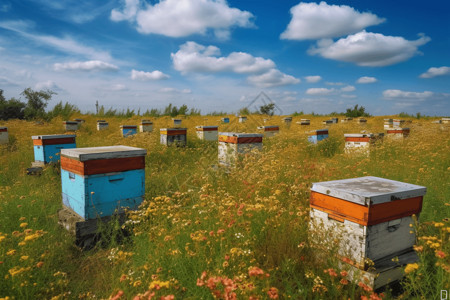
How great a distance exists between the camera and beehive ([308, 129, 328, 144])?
12202 mm

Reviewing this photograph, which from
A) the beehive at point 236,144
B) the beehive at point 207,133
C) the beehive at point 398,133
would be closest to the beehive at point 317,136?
the beehive at point 398,133

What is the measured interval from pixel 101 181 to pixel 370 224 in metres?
3.54

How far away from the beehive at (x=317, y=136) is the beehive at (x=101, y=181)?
9.60 metres

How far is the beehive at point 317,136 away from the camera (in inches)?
480

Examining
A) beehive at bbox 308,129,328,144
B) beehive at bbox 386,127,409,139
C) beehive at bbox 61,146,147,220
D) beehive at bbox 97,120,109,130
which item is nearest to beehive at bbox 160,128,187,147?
beehive at bbox 308,129,328,144

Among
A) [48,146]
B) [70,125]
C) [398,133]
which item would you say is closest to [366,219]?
[48,146]

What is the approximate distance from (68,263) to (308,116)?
116 ft

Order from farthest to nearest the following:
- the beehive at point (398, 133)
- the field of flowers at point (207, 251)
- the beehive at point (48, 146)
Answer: the beehive at point (398, 133)
the beehive at point (48, 146)
the field of flowers at point (207, 251)

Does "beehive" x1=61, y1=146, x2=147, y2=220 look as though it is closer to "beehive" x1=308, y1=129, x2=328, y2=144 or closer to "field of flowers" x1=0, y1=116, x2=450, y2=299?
"field of flowers" x1=0, y1=116, x2=450, y2=299

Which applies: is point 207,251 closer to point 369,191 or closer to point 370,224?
point 370,224

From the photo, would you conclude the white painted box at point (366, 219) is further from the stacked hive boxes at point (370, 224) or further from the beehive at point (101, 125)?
the beehive at point (101, 125)

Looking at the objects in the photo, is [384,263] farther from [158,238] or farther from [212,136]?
[212,136]

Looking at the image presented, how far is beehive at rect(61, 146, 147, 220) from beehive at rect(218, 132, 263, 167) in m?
3.12

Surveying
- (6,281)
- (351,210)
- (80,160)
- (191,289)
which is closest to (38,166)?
(80,160)
